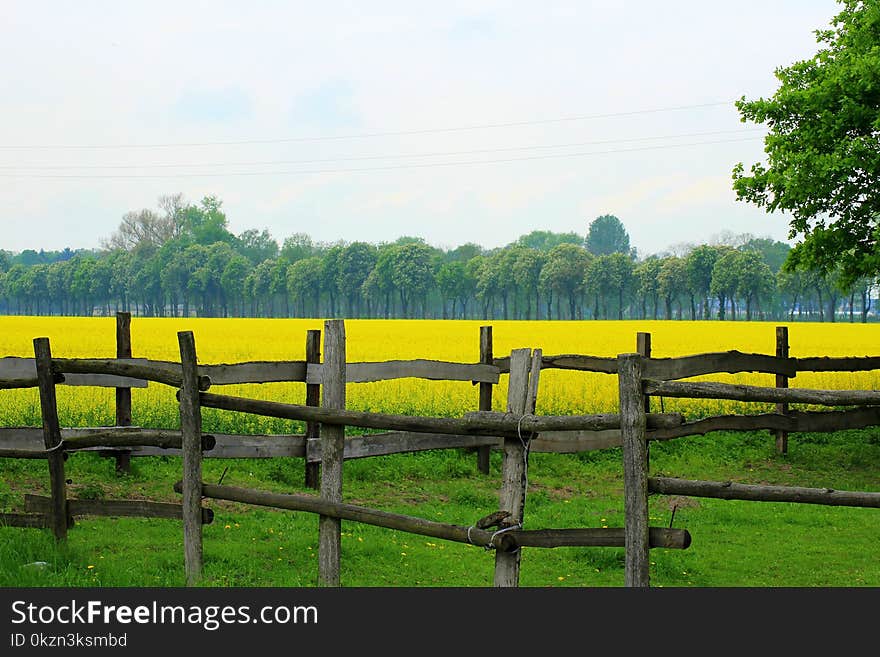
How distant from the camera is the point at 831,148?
1820cm

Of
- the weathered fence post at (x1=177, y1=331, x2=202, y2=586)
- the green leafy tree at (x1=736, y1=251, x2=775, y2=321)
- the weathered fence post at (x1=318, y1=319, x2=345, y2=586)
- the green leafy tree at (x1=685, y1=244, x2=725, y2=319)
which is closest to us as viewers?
the weathered fence post at (x1=318, y1=319, x2=345, y2=586)

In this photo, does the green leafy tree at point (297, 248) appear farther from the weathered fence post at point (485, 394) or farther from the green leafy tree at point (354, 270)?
the weathered fence post at point (485, 394)

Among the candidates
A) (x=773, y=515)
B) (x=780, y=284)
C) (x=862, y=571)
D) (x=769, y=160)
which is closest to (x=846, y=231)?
(x=769, y=160)

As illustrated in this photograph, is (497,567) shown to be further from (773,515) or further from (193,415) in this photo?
(773,515)

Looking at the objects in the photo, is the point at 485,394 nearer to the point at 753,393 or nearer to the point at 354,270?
the point at 753,393

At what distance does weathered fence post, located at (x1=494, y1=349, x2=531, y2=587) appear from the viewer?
6.96m

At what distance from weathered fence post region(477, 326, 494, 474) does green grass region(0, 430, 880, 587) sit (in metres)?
0.18

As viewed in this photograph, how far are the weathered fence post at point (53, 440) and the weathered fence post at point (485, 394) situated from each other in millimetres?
7005

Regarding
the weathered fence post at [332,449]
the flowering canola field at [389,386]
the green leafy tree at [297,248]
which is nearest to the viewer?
the weathered fence post at [332,449]

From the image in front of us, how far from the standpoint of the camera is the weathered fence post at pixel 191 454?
8016 millimetres

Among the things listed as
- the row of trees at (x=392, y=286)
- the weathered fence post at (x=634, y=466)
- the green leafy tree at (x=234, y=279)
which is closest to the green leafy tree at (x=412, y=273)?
the row of trees at (x=392, y=286)

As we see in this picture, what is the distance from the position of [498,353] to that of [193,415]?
87.9ft

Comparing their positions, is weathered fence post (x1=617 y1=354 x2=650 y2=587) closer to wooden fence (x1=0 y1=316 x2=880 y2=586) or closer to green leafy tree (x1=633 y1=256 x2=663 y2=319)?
wooden fence (x1=0 y1=316 x2=880 y2=586)

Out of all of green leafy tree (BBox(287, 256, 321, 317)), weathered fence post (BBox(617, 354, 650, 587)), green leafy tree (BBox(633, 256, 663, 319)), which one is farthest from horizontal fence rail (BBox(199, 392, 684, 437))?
green leafy tree (BBox(287, 256, 321, 317))
